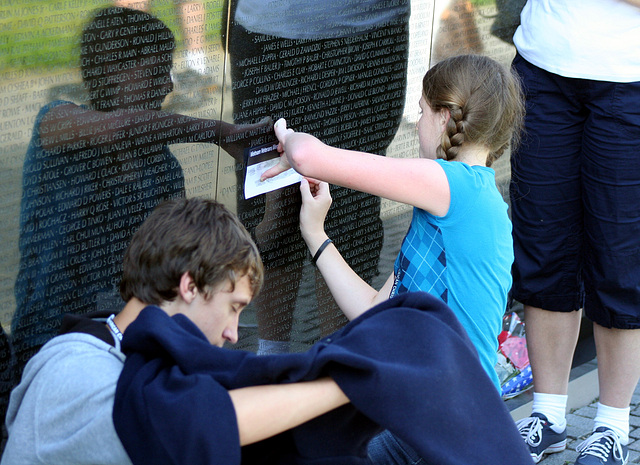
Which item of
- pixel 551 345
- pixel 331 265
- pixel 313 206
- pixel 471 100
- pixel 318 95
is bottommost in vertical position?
pixel 551 345

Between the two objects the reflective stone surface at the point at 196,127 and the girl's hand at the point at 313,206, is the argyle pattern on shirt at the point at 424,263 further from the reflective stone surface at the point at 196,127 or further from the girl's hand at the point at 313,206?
the reflective stone surface at the point at 196,127

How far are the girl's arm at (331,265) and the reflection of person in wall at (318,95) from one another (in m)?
0.11

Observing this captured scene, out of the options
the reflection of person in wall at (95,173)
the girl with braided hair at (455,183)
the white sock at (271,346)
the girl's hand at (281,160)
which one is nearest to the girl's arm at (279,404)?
the girl with braided hair at (455,183)

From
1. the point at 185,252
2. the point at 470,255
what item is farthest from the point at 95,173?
the point at 470,255

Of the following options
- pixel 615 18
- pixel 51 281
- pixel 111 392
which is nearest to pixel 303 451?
pixel 111 392

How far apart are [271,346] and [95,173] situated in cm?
96

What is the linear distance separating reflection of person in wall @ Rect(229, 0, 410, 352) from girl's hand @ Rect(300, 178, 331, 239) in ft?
0.31

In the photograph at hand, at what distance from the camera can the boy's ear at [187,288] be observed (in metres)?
1.65

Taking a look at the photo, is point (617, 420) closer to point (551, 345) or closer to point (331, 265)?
point (551, 345)

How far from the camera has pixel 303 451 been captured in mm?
1517

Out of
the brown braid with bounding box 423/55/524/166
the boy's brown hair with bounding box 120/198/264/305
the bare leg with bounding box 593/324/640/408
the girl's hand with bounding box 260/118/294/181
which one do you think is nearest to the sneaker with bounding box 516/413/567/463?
the bare leg with bounding box 593/324/640/408

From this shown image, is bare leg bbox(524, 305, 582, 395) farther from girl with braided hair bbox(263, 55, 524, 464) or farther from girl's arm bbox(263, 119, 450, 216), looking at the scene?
girl's arm bbox(263, 119, 450, 216)

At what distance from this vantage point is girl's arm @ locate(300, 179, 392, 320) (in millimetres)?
2484

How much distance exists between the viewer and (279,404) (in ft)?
4.58
